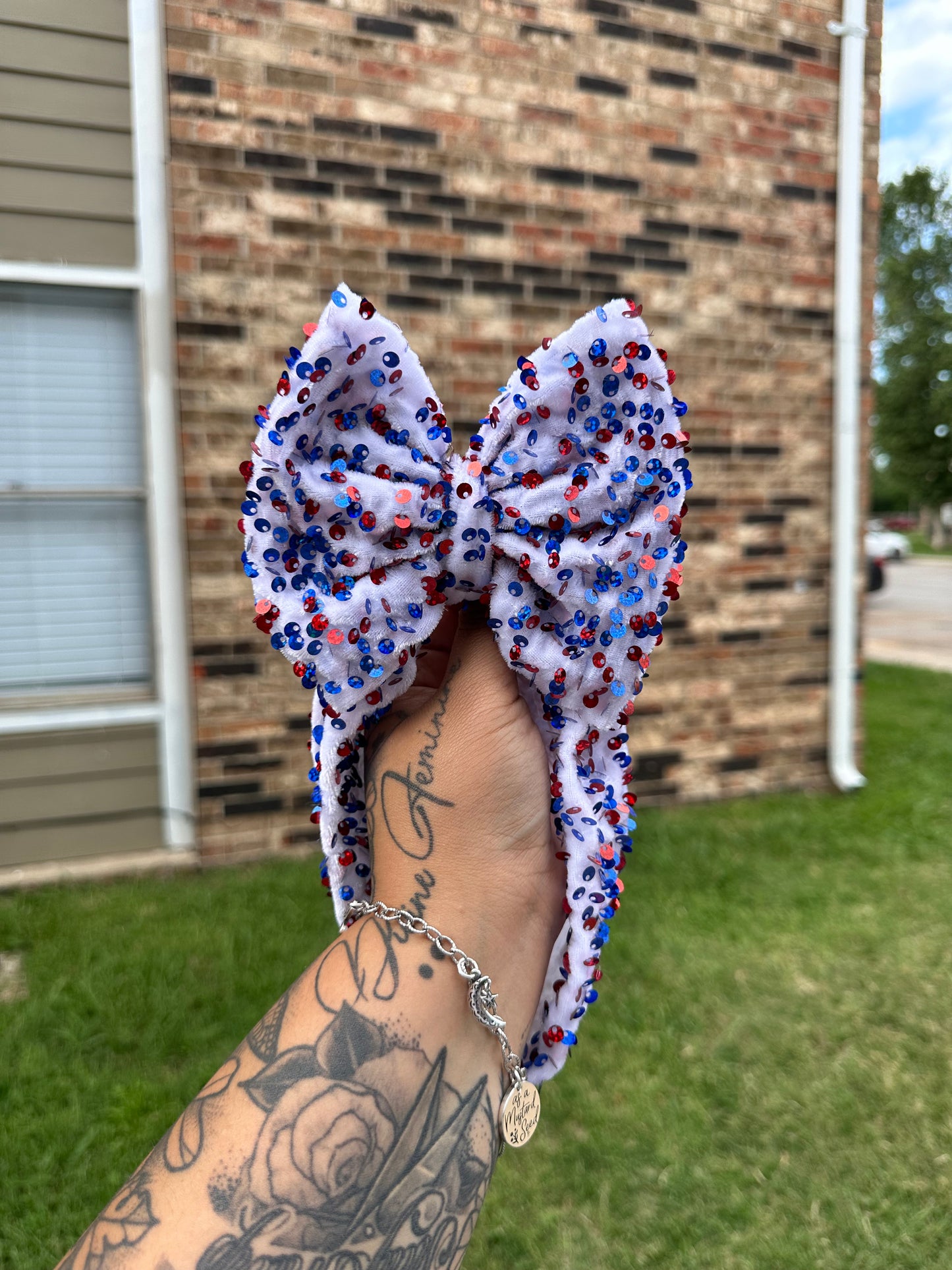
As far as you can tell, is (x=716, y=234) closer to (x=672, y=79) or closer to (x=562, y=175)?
(x=672, y=79)

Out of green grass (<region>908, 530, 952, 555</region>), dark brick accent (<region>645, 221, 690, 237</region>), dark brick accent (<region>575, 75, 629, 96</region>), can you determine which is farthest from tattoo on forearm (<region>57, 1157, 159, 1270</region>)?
green grass (<region>908, 530, 952, 555</region>)

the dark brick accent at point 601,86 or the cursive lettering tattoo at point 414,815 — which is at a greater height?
the dark brick accent at point 601,86

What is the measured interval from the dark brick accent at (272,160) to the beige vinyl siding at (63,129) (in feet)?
1.60

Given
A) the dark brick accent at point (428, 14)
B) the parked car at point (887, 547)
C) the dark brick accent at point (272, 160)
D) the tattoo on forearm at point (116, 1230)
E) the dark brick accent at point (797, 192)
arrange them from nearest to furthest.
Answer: the tattoo on forearm at point (116, 1230)
the dark brick accent at point (272, 160)
the dark brick accent at point (428, 14)
the dark brick accent at point (797, 192)
the parked car at point (887, 547)

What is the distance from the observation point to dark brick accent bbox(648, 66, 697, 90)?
3887 mm

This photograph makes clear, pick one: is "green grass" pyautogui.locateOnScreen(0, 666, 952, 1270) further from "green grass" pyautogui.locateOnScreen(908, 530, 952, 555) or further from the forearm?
"green grass" pyautogui.locateOnScreen(908, 530, 952, 555)

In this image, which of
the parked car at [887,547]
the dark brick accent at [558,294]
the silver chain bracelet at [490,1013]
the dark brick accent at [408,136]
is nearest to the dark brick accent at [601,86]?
the dark brick accent at [408,136]

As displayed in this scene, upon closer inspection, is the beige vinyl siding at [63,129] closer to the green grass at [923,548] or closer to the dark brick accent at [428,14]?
the dark brick accent at [428,14]

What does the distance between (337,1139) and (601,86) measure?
4.31m

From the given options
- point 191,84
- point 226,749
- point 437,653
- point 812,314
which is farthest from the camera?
point 812,314

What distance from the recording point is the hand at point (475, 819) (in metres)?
0.98

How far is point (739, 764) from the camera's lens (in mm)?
4445

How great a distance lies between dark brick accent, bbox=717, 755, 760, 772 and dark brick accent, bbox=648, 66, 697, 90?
302cm

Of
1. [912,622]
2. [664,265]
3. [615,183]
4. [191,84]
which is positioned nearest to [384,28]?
[191,84]
